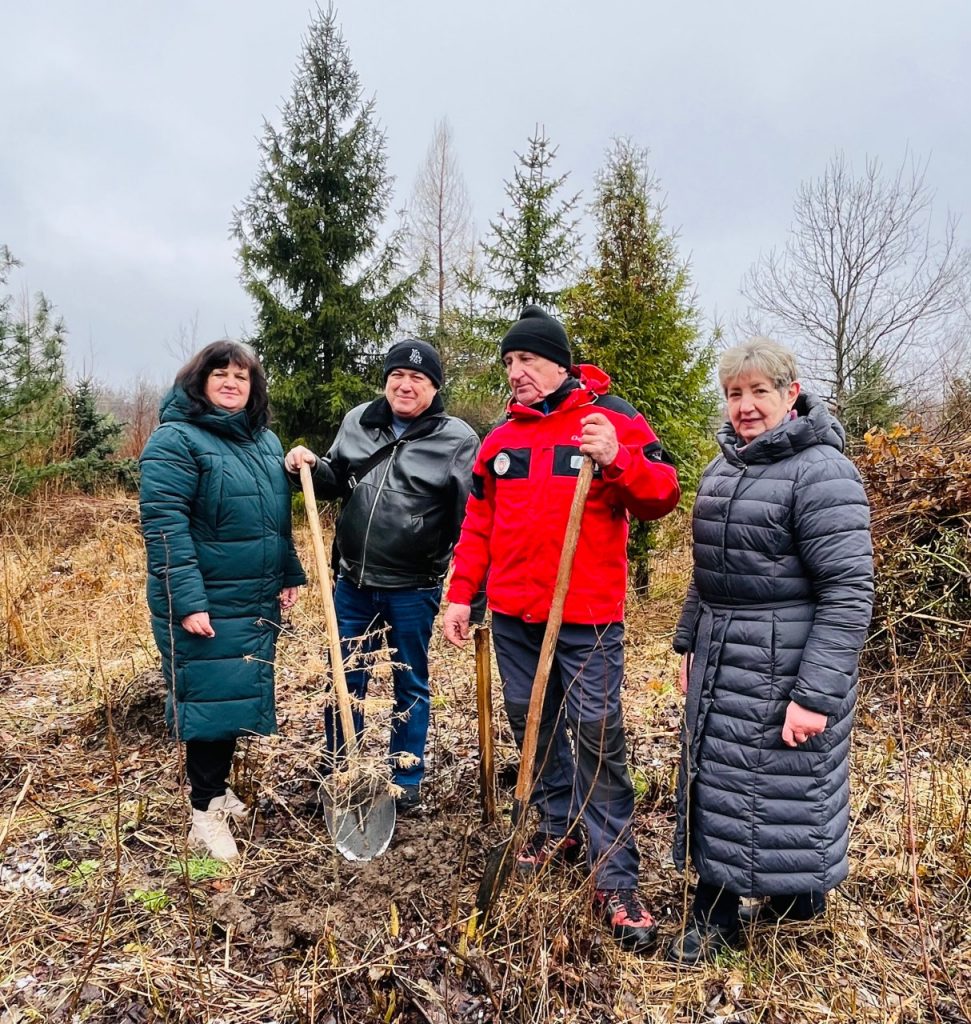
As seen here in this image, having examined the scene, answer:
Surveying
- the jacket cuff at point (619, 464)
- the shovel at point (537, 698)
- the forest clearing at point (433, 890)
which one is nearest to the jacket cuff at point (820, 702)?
the forest clearing at point (433, 890)

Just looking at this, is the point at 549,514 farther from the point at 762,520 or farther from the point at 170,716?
the point at 170,716

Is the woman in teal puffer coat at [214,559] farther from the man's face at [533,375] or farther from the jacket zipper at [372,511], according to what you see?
the man's face at [533,375]

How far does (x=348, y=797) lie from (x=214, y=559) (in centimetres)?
106

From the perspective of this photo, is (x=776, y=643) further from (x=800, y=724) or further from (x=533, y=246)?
(x=533, y=246)

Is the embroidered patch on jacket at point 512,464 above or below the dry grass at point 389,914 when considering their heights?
above

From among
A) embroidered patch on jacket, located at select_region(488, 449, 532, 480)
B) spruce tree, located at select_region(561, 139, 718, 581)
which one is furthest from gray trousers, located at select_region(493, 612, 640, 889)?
spruce tree, located at select_region(561, 139, 718, 581)

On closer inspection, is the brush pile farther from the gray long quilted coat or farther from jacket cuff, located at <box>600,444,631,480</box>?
jacket cuff, located at <box>600,444,631,480</box>

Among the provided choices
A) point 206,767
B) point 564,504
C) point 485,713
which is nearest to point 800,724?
point 564,504

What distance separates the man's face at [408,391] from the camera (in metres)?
3.00

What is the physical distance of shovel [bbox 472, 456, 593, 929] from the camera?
224 centimetres

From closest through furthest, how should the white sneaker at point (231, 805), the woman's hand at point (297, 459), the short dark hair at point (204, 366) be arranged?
the short dark hair at point (204, 366), the white sneaker at point (231, 805), the woman's hand at point (297, 459)

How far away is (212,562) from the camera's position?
266 centimetres

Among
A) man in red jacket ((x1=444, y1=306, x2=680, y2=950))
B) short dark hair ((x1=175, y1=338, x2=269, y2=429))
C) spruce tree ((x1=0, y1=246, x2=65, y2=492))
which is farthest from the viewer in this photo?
spruce tree ((x1=0, y1=246, x2=65, y2=492))

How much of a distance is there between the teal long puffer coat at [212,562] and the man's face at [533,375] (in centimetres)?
114
